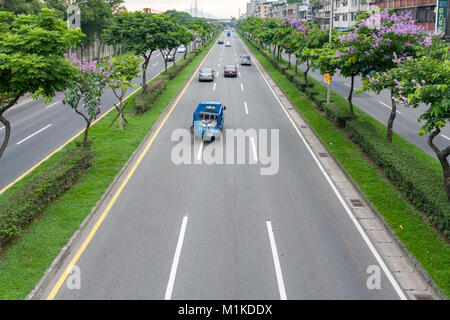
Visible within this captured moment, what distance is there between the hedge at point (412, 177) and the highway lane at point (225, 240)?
2.49 meters

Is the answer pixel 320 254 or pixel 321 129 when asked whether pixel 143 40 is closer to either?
pixel 321 129

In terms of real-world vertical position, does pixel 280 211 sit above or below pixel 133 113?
below

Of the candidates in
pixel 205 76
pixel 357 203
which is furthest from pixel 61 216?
pixel 205 76

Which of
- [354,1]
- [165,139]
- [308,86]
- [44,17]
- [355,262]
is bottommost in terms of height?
[355,262]

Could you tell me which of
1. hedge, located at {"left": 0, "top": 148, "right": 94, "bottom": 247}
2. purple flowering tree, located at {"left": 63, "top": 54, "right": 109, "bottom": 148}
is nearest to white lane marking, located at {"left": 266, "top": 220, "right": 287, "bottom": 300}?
hedge, located at {"left": 0, "top": 148, "right": 94, "bottom": 247}

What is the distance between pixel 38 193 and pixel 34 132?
507 inches

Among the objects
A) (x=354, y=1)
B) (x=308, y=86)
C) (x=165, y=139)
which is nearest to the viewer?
(x=165, y=139)

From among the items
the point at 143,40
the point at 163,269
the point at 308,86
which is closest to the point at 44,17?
the point at 163,269

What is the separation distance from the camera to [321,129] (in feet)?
76.7

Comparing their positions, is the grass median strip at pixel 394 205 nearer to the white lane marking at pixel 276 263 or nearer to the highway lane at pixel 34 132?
the white lane marking at pixel 276 263

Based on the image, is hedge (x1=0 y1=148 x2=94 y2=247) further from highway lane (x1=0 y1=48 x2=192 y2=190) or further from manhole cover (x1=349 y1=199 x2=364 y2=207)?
manhole cover (x1=349 y1=199 x2=364 y2=207)

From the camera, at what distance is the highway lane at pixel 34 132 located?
1830 cm

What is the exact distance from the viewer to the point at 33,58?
11656 millimetres

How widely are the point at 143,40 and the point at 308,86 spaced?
15003 millimetres
